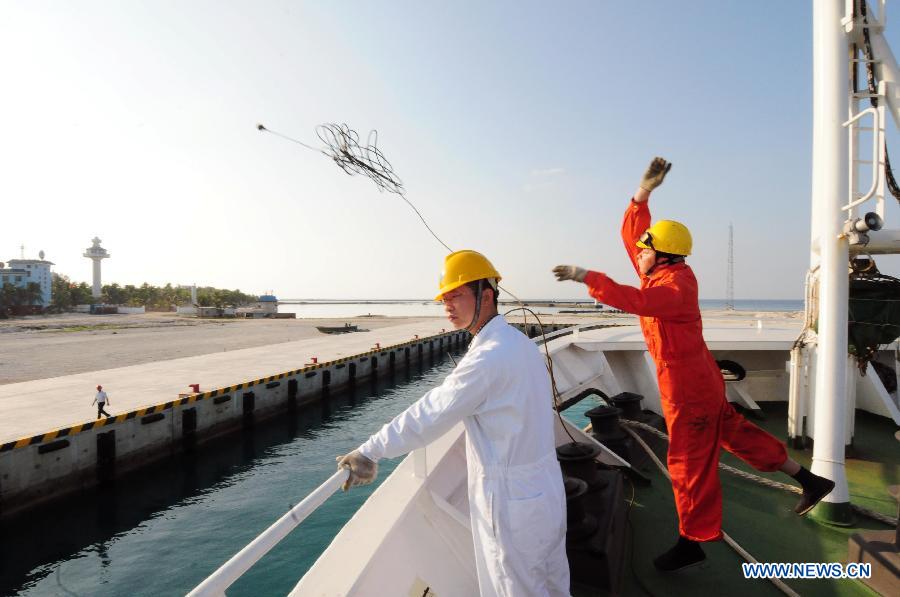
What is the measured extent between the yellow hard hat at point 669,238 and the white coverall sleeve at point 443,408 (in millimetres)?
1783

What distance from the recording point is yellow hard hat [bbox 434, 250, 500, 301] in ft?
6.77

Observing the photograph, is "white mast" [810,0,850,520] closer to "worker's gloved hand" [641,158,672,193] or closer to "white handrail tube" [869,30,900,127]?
"white handrail tube" [869,30,900,127]


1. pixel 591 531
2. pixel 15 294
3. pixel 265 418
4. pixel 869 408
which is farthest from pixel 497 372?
pixel 15 294

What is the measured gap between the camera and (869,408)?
6254 millimetres

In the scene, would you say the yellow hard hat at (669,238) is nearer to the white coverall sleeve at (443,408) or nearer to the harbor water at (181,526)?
the white coverall sleeve at (443,408)

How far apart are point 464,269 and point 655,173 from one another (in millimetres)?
2012

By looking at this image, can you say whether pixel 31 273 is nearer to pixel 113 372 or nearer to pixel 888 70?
pixel 113 372

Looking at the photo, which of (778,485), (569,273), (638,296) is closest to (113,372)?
(569,273)

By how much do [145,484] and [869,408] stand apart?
13.3 m

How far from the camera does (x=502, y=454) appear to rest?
1.85 m

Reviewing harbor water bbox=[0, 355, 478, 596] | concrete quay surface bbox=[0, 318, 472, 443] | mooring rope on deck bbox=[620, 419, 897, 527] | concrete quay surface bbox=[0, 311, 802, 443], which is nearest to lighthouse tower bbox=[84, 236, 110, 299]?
concrete quay surface bbox=[0, 311, 802, 443]

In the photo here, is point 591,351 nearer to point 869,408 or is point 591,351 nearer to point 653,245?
point 869,408

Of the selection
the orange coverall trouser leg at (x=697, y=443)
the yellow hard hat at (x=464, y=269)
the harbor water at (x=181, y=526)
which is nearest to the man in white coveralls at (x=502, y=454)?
the yellow hard hat at (x=464, y=269)

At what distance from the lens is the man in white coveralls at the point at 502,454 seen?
5.93ft
